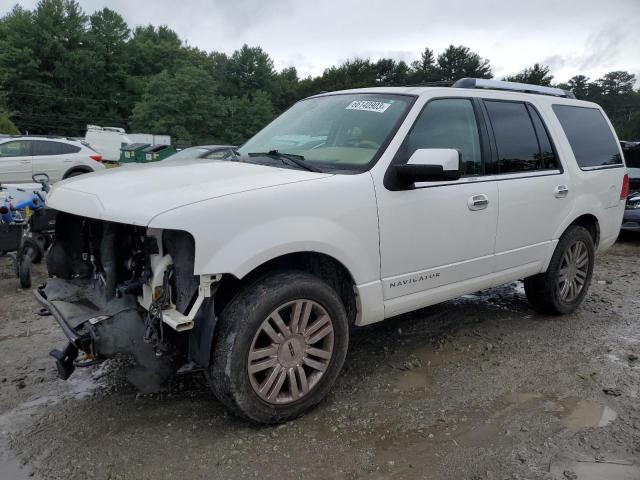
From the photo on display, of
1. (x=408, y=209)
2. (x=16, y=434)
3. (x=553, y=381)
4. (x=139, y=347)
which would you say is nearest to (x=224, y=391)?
(x=139, y=347)

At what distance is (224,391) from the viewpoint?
2.83 meters

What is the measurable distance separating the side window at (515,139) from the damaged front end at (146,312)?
2545 mm

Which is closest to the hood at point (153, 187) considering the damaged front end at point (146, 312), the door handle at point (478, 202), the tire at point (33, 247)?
the damaged front end at point (146, 312)

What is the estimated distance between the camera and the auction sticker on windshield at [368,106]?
371cm

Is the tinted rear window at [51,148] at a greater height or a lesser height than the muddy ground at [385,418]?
greater

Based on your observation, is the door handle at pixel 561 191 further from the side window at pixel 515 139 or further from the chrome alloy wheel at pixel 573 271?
the chrome alloy wheel at pixel 573 271

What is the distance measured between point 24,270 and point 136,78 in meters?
62.9

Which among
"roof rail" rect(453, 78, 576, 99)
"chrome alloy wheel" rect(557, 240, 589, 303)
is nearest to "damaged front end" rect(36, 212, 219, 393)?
"roof rail" rect(453, 78, 576, 99)

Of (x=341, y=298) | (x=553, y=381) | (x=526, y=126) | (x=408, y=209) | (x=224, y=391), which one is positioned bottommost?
(x=553, y=381)

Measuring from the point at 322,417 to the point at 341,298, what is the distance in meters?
0.75

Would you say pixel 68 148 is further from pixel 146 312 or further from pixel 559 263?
pixel 559 263

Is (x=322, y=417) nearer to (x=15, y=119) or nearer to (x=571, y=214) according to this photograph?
(x=571, y=214)

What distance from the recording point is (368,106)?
380 cm

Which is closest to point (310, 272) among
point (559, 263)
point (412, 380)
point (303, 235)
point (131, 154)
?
point (303, 235)
